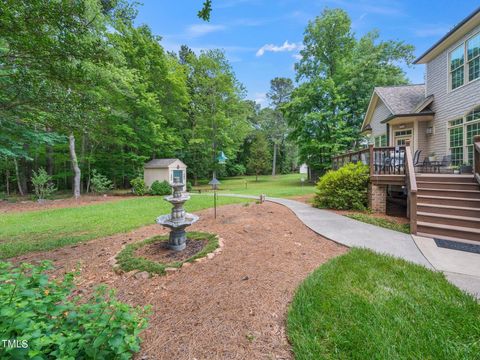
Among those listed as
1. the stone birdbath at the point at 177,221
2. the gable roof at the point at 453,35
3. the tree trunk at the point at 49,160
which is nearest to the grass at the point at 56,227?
the stone birdbath at the point at 177,221

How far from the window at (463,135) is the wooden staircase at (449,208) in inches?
118

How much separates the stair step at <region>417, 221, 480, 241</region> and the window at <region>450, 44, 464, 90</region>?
7148mm

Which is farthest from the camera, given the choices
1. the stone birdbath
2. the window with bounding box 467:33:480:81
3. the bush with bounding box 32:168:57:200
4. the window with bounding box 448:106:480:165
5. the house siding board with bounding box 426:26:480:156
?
the bush with bounding box 32:168:57:200

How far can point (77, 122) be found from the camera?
164 inches

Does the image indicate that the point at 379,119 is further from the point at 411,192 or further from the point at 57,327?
the point at 57,327

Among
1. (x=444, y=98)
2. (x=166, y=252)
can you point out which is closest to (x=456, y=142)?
(x=444, y=98)

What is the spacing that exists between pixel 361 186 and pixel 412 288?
16.8ft

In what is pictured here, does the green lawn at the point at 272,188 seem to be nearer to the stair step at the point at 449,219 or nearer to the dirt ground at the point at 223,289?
the stair step at the point at 449,219

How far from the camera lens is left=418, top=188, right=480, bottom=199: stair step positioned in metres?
5.55

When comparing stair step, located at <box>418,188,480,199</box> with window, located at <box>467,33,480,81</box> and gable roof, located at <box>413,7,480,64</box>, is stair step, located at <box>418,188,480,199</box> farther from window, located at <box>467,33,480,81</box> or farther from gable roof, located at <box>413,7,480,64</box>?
gable roof, located at <box>413,7,480,64</box>

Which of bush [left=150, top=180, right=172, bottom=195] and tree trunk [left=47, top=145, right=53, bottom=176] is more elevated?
tree trunk [left=47, top=145, right=53, bottom=176]

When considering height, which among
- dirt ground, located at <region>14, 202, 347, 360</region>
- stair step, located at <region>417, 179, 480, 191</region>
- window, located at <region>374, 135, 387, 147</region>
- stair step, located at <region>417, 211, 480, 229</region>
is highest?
window, located at <region>374, 135, 387, 147</region>

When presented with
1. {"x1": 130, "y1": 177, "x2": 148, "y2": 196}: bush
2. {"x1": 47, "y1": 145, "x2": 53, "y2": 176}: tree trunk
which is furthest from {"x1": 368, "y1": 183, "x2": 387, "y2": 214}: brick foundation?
{"x1": 47, "y1": 145, "x2": 53, "y2": 176}: tree trunk

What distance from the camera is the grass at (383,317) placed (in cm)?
183
